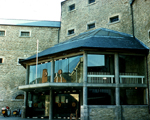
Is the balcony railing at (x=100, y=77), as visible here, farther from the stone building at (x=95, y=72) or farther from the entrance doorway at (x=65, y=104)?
the entrance doorway at (x=65, y=104)

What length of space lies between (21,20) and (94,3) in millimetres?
11035

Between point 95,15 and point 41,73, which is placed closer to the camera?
point 41,73

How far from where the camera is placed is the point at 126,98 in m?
20.3

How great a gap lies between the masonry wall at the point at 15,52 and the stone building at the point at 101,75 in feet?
16.9

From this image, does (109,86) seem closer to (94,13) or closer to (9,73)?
(94,13)

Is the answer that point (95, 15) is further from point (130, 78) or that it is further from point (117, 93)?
point (117, 93)

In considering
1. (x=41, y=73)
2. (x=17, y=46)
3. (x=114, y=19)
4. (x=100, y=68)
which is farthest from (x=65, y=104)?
(x=17, y=46)

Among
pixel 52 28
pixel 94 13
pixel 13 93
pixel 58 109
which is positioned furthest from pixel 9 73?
pixel 94 13

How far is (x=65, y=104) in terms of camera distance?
22.5 metres

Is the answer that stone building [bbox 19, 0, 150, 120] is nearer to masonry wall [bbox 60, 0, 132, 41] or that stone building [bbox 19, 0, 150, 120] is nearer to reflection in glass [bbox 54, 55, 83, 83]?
reflection in glass [bbox 54, 55, 83, 83]

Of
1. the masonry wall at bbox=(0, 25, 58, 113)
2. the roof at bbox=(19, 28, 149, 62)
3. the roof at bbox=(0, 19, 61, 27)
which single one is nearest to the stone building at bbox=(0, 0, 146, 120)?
the roof at bbox=(19, 28, 149, 62)

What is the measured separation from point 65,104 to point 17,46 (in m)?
12.4

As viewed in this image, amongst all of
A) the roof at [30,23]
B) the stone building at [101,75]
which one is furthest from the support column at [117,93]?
the roof at [30,23]

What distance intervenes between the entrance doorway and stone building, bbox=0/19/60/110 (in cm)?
809
